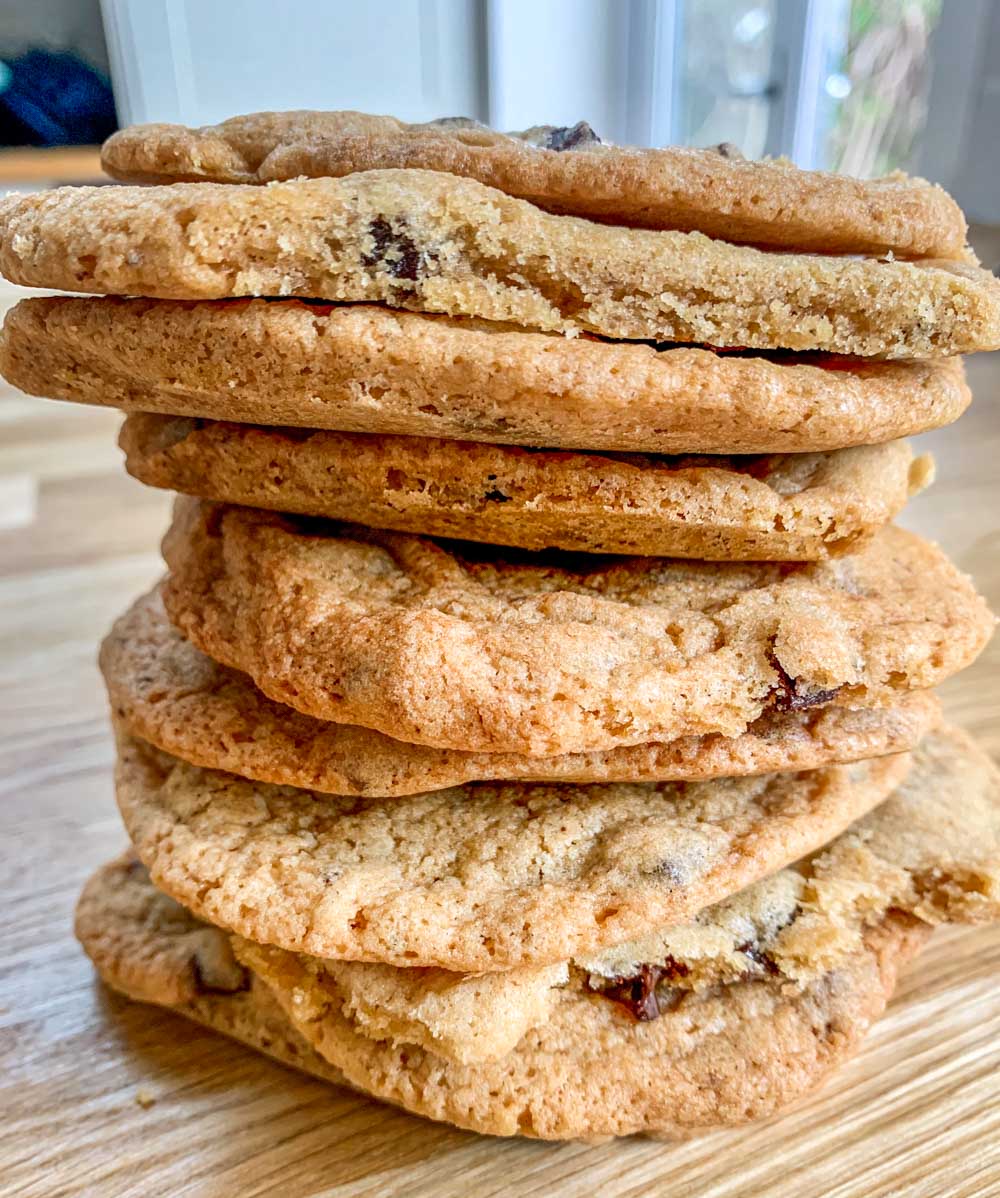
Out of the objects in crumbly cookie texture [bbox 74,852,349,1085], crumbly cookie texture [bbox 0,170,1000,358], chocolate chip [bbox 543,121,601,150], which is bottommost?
crumbly cookie texture [bbox 74,852,349,1085]

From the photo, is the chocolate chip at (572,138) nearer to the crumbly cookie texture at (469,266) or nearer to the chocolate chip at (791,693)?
the crumbly cookie texture at (469,266)

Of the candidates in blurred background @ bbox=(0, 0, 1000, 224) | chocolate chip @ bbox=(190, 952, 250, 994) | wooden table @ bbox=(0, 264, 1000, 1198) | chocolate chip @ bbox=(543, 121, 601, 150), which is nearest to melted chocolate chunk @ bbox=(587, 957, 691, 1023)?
wooden table @ bbox=(0, 264, 1000, 1198)

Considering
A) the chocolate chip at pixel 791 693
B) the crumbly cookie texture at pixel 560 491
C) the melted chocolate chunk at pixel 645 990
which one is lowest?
the melted chocolate chunk at pixel 645 990

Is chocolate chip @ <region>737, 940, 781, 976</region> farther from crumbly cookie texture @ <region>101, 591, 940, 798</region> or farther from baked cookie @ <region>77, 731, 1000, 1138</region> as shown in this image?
crumbly cookie texture @ <region>101, 591, 940, 798</region>

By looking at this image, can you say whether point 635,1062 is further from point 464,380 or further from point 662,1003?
point 464,380

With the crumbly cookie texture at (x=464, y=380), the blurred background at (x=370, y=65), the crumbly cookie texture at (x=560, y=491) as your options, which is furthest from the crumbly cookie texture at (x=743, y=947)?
the blurred background at (x=370, y=65)

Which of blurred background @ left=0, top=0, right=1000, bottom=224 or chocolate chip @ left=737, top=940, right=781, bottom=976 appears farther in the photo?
blurred background @ left=0, top=0, right=1000, bottom=224

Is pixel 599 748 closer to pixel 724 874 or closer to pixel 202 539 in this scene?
pixel 724 874

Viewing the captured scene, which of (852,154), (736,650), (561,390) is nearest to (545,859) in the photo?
(736,650)

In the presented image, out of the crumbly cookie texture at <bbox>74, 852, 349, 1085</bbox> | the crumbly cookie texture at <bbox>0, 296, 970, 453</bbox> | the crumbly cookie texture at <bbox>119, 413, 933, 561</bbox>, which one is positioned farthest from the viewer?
the crumbly cookie texture at <bbox>74, 852, 349, 1085</bbox>
